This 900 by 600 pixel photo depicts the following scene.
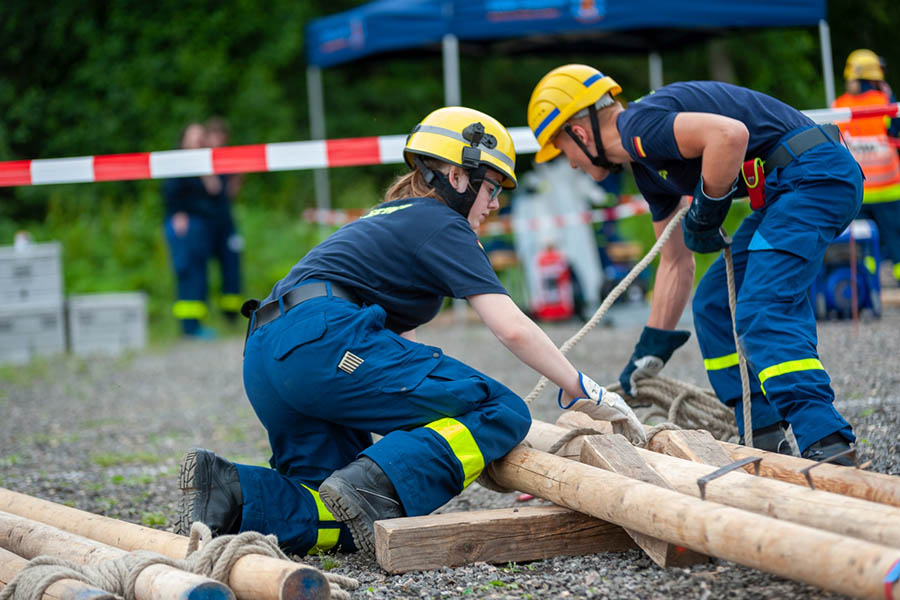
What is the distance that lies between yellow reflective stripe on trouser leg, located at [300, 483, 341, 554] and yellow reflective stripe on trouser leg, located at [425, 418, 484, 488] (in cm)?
46

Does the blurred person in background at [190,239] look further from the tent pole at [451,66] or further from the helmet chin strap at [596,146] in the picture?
the helmet chin strap at [596,146]

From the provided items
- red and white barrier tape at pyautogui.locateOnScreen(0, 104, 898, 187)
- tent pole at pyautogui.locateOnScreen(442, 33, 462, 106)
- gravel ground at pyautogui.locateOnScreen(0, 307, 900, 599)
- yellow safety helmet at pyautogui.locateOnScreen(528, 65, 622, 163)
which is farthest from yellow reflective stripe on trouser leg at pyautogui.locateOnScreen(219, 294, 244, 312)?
yellow safety helmet at pyautogui.locateOnScreen(528, 65, 622, 163)

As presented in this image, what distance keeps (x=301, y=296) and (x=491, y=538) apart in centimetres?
98

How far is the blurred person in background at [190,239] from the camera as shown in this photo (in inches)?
439

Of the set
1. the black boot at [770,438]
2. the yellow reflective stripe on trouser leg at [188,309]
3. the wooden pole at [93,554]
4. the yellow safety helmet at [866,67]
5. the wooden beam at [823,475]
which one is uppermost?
the yellow safety helmet at [866,67]

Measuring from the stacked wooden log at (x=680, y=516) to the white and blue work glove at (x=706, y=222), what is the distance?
0.76 meters

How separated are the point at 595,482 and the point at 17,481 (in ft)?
10.1

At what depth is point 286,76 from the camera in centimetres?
1966

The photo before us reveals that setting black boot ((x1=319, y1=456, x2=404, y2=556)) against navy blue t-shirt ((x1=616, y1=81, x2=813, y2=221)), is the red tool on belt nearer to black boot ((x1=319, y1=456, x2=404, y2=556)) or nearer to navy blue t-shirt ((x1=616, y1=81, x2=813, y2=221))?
navy blue t-shirt ((x1=616, y1=81, x2=813, y2=221))

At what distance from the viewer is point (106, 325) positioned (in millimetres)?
10914

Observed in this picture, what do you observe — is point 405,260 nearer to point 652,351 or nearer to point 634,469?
point 634,469

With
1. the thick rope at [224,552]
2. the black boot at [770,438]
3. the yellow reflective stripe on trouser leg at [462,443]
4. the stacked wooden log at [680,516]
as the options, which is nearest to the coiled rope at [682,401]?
the black boot at [770,438]

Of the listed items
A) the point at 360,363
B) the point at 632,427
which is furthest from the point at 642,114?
the point at 360,363

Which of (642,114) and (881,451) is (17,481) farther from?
(881,451)
